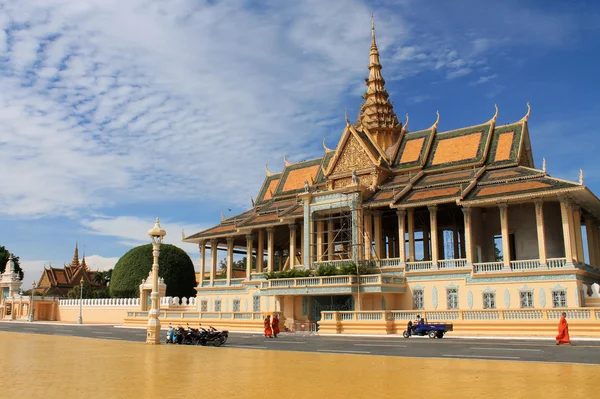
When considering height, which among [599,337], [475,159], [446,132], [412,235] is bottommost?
[599,337]

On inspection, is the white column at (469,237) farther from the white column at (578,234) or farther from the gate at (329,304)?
the gate at (329,304)

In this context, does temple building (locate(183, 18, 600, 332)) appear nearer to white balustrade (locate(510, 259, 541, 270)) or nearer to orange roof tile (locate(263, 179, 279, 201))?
white balustrade (locate(510, 259, 541, 270))

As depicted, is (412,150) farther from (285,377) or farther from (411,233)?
(285,377)

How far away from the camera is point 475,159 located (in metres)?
37.5

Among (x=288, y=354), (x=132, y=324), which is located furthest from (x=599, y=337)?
(x=132, y=324)

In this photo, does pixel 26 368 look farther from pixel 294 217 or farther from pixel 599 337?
pixel 294 217

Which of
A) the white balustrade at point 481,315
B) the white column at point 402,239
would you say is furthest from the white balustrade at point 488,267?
the white balustrade at point 481,315

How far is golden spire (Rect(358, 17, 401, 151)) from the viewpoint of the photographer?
4544 cm

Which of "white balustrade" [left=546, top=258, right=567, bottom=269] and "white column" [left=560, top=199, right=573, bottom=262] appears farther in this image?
"white balustrade" [left=546, top=258, right=567, bottom=269]

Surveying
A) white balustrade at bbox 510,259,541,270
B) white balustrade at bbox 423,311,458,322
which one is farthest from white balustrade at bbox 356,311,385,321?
white balustrade at bbox 510,259,541,270

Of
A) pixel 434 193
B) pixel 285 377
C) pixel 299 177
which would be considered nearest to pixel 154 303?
pixel 285 377

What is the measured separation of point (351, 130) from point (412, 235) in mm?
9881

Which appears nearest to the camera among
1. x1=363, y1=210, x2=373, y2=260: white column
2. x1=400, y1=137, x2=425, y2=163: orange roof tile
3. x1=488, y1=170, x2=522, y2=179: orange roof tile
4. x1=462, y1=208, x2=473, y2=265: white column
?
x1=462, y1=208, x2=473, y2=265: white column

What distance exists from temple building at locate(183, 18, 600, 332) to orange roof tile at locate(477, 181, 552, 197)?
0.24ft
